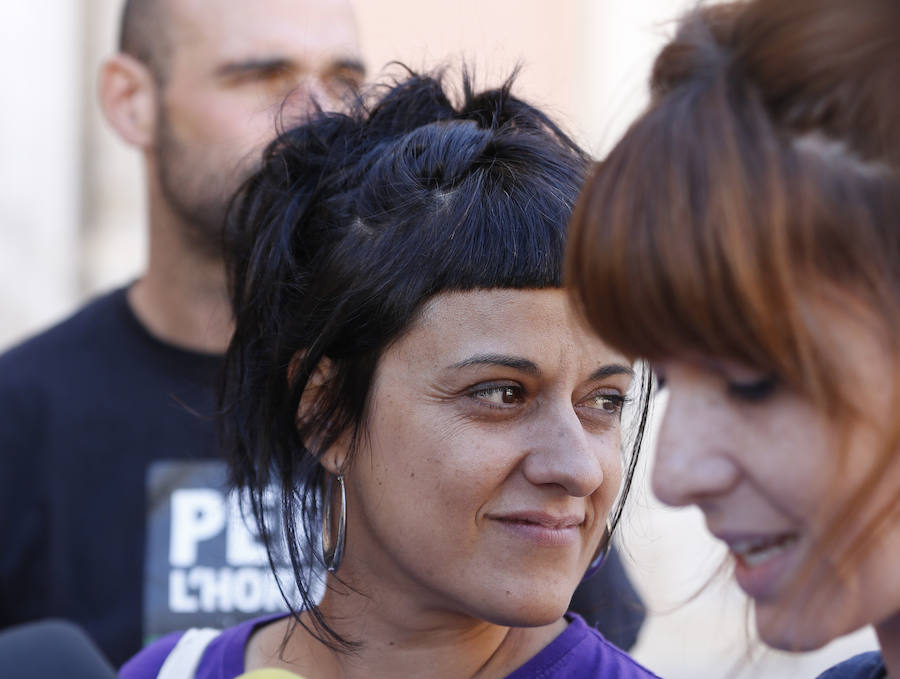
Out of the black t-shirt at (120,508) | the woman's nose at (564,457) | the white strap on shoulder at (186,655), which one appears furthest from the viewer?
the black t-shirt at (120,508)

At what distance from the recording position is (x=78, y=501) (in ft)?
9.39

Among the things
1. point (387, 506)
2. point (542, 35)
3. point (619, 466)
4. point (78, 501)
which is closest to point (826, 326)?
point (619, 466)

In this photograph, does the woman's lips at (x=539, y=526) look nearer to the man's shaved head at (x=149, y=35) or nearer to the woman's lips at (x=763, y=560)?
the woman's lips at (x=763, y=560)

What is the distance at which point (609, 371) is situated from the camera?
5.57 ft

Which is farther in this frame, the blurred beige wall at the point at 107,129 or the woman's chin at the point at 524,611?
the blurred beige wall at the point at 107,129

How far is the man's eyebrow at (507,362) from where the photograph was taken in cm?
163

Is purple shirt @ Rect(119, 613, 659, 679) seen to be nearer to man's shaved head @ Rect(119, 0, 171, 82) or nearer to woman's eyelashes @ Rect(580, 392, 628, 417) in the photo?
woman's eyelashes @ Rect(580, 392, 628, 417)

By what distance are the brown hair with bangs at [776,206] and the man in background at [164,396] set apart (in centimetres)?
152

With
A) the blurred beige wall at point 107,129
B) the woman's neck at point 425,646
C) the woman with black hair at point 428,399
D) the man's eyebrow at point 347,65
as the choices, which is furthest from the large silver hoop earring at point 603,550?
the blurred beige wall at point 107,129

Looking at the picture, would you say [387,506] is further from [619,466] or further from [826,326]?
[826,326]

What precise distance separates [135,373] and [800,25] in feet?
7.24

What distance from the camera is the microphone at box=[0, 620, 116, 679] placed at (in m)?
1.16

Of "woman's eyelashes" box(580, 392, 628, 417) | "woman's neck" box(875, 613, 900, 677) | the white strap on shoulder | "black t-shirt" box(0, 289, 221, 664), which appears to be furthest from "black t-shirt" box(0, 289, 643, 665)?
"woman's neck" box(875, 613, 900, 677)

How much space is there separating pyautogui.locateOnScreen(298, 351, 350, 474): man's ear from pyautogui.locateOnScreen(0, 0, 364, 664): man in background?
81cm
